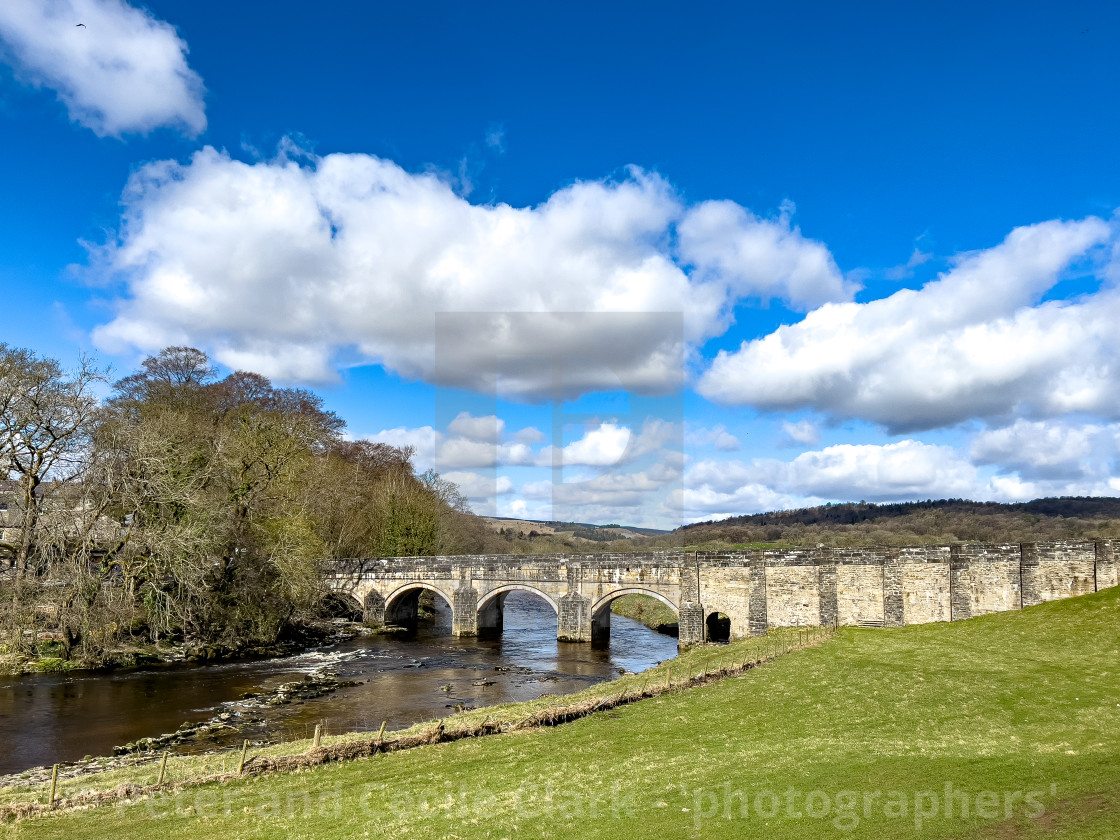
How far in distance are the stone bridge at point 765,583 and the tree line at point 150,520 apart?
32.4 ft

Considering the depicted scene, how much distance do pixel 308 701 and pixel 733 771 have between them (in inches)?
742

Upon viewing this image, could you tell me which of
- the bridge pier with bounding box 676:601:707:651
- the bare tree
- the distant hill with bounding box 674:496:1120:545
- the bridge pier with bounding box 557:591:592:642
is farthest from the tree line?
the distant hill with bounding box 674:496:1120:545

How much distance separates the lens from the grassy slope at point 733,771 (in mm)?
10406

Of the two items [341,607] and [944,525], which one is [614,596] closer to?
[341,607]

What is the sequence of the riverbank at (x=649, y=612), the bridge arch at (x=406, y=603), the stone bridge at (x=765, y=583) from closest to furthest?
the stone bridge at (x=765, y=583)
the bridge arch at (x=406, y=603)
the riverbank at (x=649, y=612)

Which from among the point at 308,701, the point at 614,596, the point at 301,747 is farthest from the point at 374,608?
the point at 301,747

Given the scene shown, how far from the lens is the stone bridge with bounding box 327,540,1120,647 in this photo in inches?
1204

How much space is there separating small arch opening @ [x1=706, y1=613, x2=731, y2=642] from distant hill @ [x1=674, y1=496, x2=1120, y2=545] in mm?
28191

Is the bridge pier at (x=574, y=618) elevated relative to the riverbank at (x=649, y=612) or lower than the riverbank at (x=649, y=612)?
elevated

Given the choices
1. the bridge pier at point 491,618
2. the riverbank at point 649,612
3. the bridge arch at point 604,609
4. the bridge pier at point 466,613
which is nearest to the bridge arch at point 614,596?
the bridge arch at point 604,609

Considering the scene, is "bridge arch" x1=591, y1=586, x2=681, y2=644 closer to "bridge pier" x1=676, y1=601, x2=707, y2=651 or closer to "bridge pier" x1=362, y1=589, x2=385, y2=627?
"bridge pier" x1=676, y1=601, x2=707, y2=651

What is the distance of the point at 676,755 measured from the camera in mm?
14570

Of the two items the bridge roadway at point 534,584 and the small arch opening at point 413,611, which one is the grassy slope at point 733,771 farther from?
the small arch opening at point 413,611

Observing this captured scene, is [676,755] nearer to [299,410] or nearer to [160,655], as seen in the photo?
[160,655]
